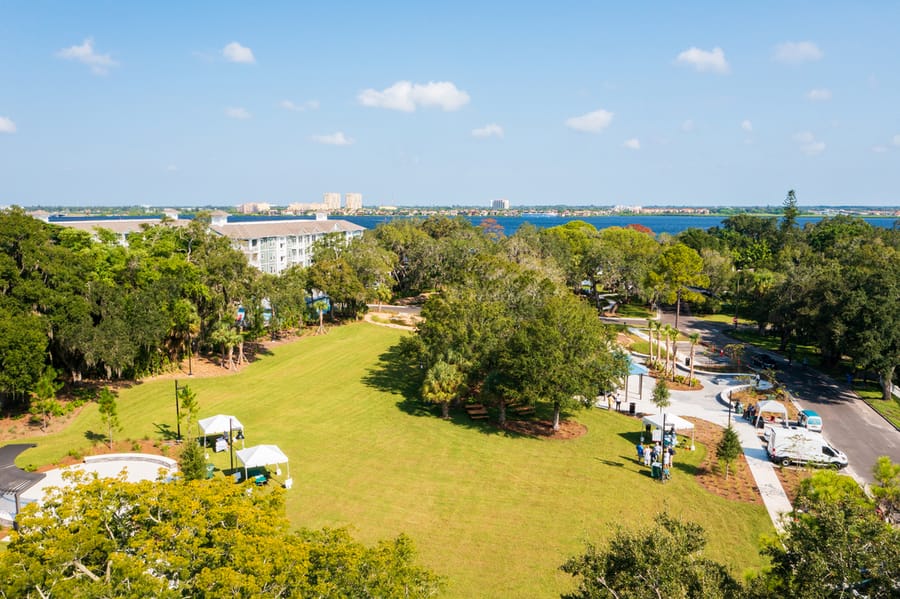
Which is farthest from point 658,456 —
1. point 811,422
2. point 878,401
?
point 878,401

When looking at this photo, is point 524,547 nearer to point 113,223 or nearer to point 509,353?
point 509,353

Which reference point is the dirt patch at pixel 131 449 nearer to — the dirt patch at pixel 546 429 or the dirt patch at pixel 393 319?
the dirt patch at pixel 546 429

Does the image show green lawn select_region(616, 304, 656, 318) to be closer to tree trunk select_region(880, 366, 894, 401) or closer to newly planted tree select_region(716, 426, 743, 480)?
tree trunk select_region(880, 366, 894, 401)

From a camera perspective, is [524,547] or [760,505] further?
[760,505]

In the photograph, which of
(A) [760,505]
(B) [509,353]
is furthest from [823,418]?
(B) [509,353]

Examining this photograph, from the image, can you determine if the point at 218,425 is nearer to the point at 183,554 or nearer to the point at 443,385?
the point at 443,385

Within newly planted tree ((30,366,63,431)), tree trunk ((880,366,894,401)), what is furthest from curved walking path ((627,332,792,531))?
newly planted tree ((30,366,63,431))

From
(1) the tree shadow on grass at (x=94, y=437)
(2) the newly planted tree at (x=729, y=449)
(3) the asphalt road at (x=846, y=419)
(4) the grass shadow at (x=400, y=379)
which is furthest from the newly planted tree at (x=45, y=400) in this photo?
(3) the asphalt road at (x=846, y=419)
